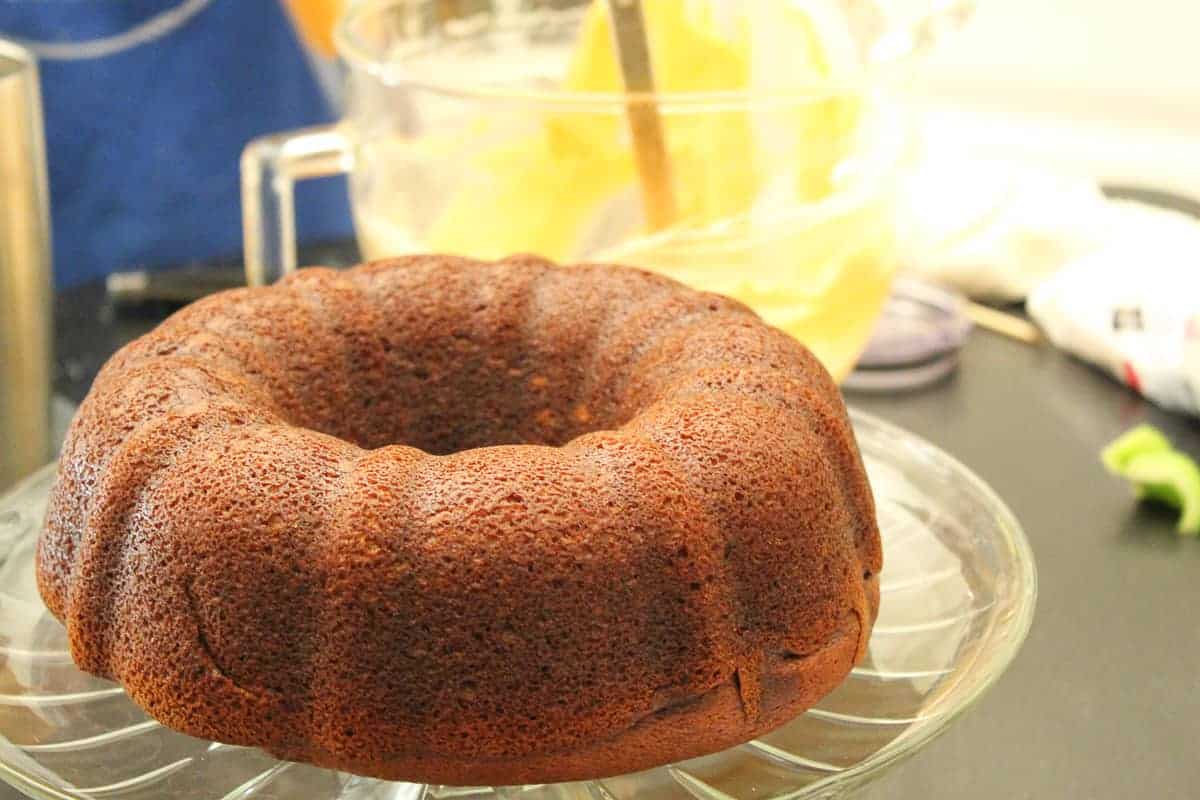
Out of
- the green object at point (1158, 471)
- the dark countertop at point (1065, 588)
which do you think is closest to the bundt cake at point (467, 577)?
the dark countertop at point (1065, 588)

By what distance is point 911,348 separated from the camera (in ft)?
4.40

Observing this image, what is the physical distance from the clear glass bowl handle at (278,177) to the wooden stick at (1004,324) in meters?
0.68

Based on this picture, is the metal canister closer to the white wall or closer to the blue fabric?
the blue fabric

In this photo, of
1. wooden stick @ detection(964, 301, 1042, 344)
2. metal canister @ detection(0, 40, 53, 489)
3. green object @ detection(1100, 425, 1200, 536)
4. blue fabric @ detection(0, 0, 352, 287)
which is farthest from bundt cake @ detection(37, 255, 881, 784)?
blue fabric @ detection(0, 0, 352, 287)

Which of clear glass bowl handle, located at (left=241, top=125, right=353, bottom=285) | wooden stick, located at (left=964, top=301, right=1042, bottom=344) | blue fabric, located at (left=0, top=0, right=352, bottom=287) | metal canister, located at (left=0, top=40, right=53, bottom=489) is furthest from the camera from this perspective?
blue fabric, located at (left=0, top=0, right=352, bottom=287)

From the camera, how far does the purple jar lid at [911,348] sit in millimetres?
1317

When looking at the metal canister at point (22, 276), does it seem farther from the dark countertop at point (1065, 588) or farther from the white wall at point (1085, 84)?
the white wall at point (1085, 84)

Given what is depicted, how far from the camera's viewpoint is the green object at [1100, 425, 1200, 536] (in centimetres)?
105

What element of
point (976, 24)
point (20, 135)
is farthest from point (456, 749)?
point (976, 24)

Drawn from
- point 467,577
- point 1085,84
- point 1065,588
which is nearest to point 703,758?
point 467,577

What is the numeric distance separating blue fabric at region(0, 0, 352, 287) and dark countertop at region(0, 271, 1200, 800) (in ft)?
1.81

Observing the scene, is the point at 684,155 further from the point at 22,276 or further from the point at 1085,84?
the point at 1085,84

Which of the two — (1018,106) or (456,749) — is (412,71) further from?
(1018,106)

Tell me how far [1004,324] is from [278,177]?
756mm
